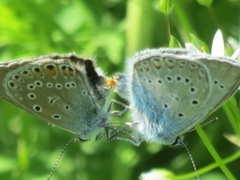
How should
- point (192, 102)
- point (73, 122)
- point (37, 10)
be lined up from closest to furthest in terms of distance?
point (192, 102) < point (73, 122) < point (37, 10)

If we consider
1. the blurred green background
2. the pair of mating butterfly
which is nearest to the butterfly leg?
the pair of mating butterfly

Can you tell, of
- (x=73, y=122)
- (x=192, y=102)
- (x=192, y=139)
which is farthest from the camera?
(x=192, y=139)

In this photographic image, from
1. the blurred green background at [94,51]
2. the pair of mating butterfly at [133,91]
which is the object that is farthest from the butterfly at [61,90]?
the blurred green background at [94,51]

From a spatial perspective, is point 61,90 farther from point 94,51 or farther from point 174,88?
point 94,51

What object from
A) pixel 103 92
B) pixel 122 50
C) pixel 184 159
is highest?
pixel 103 92

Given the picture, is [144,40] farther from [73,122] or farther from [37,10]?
[73,122]

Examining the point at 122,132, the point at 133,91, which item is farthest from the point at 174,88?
the point at 122,132

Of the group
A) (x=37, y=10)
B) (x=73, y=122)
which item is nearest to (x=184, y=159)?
(x=37, y=10)
